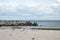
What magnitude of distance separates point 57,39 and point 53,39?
1.89 ft

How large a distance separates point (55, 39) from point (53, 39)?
0.98 feet

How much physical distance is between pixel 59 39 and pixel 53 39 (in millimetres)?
864

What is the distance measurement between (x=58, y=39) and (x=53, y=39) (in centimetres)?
73

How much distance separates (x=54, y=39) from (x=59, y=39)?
0.72 m

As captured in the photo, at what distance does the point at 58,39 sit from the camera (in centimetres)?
3064

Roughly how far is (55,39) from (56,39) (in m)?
0.15

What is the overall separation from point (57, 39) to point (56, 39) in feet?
0.54

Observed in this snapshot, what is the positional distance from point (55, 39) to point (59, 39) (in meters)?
0.58

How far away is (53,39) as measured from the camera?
30.8 metres

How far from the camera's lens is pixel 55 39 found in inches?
1216

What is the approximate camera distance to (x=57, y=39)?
3073 cm
